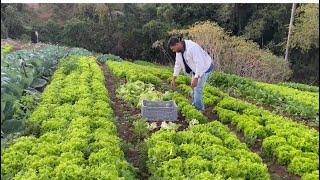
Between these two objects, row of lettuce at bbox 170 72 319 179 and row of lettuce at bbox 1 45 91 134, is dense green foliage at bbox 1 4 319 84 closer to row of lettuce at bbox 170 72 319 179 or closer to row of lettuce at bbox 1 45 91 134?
row of lettuce at bbox 1 45 91 134

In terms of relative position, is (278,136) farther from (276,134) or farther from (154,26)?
(154,26)

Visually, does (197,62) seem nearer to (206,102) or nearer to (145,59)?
(206,102)

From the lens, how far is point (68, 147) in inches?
282

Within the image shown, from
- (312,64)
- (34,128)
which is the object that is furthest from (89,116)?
(312,64)

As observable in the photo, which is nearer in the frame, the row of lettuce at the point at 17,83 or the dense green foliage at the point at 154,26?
the row of lettuce at the point at 17,83

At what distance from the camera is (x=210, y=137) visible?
8.17m

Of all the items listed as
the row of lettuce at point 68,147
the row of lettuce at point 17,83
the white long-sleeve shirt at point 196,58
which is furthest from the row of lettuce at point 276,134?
→ the row of lettuce at point 17,83

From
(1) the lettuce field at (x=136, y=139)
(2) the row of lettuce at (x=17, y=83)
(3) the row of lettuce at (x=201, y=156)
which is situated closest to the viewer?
(2) the row of lettuce at (x=17, y=83)

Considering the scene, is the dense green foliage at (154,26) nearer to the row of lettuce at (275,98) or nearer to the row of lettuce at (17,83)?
the row of lettuce at (275,98)

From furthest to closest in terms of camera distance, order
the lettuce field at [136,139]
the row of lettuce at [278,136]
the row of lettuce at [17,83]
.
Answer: the row of lettuce at [278,136] → the lettuce field at [136,139] → the row of lettuce at [17,83]

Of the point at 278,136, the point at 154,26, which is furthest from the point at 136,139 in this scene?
the point at 154,26

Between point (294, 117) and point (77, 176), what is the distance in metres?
8.01

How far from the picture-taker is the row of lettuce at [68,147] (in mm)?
6250

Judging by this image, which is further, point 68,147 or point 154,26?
point 154,26
